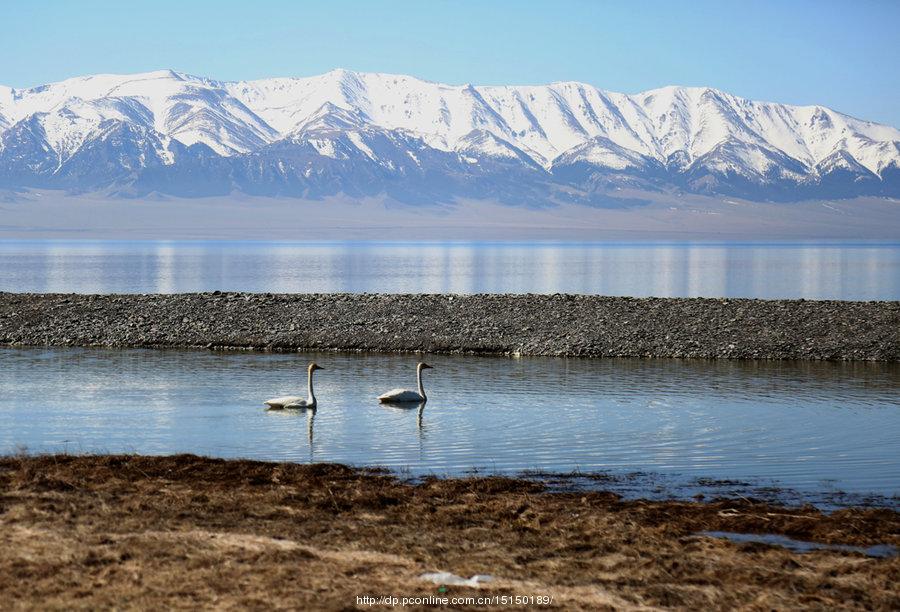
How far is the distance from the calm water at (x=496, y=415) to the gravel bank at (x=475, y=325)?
179 centimetres

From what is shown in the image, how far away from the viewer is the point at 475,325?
41281 millimetres

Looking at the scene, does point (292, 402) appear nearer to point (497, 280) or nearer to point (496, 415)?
point (496, 415)

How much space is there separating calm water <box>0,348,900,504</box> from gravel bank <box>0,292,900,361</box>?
179 cm

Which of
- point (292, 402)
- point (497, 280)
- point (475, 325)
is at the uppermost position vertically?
point (497, 280)

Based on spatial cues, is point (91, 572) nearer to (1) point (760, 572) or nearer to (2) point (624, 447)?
(1) point (760, 572)

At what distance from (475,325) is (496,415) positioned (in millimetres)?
15883

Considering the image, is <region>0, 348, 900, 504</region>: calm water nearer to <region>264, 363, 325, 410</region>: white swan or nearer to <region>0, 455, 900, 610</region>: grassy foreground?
<region>264, 363, 325, 410</region>: white swan

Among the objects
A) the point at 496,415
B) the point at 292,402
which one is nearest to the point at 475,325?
the point at 496,415

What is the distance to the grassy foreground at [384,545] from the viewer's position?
37.4 feet

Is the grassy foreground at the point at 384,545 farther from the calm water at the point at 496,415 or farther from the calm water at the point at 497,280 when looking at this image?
the calm water at the point at 497,280

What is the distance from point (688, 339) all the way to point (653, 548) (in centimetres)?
2597

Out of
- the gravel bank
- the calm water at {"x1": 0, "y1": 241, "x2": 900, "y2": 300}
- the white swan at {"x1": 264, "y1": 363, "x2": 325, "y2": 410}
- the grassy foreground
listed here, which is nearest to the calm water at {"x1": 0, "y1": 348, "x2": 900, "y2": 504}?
the white swan at {"x1": 264, "y1": 363, "x2": 325, "y2": 410}

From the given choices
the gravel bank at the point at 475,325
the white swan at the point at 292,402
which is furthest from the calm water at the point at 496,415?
the gravel bank at the point at 475,325

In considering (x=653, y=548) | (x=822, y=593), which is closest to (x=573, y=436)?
(x=653, y=548)
